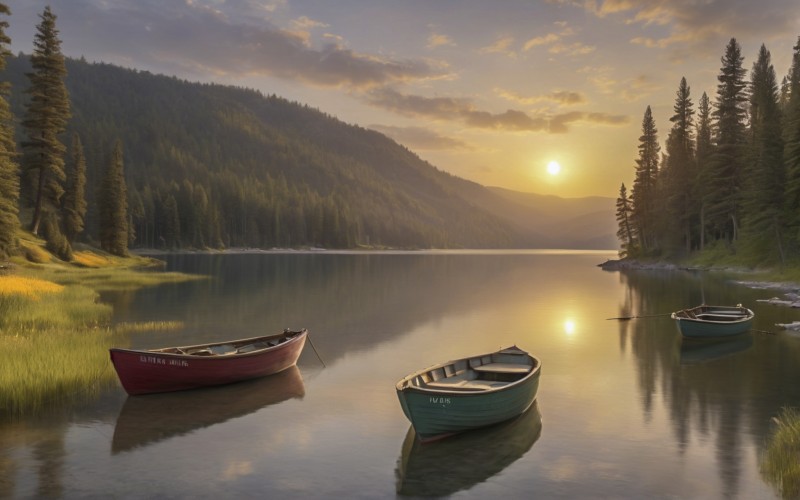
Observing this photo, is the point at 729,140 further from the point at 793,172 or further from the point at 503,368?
the point at 503,368

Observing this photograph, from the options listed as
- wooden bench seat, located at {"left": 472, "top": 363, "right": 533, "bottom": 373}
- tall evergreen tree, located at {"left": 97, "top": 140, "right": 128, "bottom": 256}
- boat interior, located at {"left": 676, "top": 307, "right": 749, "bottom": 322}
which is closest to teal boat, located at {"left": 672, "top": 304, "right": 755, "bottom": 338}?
boat interior, located at {"left": 676, "top": 307, "right": 749, "bottom": 322}

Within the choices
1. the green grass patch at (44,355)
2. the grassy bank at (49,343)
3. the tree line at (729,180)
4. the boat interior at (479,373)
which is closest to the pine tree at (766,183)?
the tree line at (729,180)

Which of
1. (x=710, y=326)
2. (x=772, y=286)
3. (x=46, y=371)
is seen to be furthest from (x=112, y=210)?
(x=772, y=286)

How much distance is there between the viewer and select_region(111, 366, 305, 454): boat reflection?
17906 mm

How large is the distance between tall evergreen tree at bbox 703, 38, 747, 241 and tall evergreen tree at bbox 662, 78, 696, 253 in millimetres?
11235

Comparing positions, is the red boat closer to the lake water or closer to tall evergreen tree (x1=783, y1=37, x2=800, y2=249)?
the lake water

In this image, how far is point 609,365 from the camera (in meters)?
29.5

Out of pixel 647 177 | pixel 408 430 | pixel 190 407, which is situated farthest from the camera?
pixel 647 177

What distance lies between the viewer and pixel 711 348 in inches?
1336

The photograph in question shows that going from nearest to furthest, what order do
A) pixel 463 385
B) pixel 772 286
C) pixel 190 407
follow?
pixel 463 385, pixel 190 407, pixel 772 286

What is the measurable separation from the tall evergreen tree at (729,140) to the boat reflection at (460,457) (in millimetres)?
84737

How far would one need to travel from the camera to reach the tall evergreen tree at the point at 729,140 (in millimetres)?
90125

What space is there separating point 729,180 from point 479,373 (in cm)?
8712

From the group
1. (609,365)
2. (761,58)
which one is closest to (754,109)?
(761,58)
